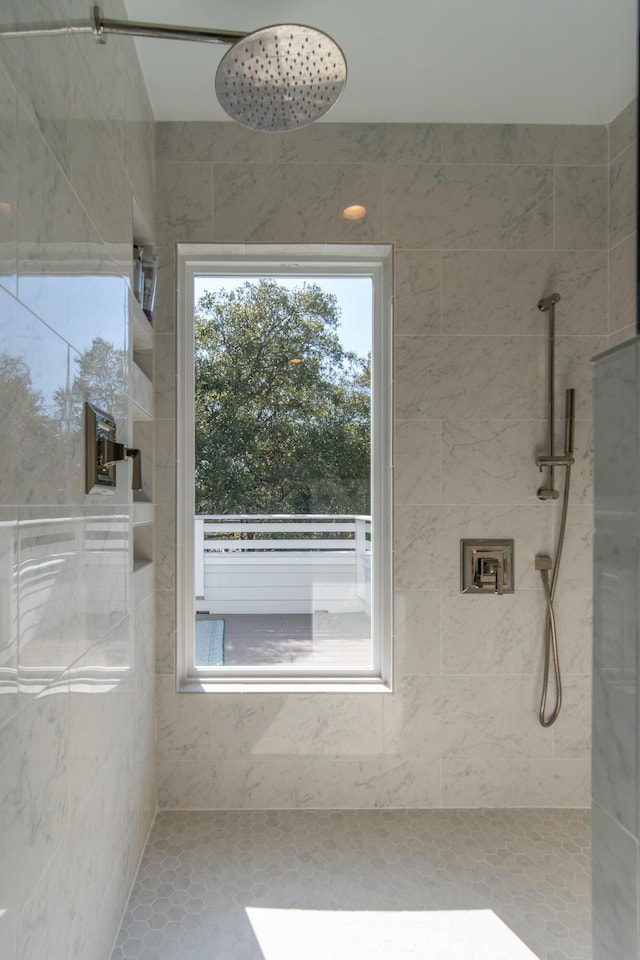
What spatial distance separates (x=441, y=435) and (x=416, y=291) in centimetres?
55

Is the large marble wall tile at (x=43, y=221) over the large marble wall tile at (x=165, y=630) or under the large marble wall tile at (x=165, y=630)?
over

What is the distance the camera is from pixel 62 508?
3.81ft

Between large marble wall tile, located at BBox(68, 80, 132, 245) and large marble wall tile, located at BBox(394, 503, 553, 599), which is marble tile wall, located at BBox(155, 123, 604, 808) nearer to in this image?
large marble wall tile, located at BBox(394, 503, 553, 599)

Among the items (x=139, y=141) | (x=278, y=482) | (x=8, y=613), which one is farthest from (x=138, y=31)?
(x=278, y=482)

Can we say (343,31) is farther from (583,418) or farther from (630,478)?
(630,478)

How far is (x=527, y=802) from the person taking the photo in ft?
7.38

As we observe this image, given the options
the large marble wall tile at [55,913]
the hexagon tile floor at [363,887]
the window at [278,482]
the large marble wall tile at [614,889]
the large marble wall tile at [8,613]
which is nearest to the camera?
the large marble wall tile at [614,889]

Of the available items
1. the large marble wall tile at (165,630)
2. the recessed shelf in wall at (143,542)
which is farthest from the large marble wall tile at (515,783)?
the recessed shelf in wall at (143,542)

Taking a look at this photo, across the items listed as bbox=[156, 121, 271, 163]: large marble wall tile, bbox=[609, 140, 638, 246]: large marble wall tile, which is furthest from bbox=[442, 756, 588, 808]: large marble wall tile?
bbox=[156, 121, 271, 163]: large marble wall tile

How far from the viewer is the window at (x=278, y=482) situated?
7.73 feet

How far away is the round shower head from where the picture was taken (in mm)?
1215

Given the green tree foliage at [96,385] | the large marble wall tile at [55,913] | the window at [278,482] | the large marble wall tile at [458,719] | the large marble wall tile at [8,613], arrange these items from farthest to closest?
1. the window at [278,482]
2. the large marble wall tile at [458,719]
3. the green tree foliage at [96,385]
4. the large marble wall tile at [55,913]
5. the large marble wall tile at [8,613]

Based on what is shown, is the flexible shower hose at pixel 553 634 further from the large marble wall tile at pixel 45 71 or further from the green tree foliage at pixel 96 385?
the large marble wall tile at pixel 45 71

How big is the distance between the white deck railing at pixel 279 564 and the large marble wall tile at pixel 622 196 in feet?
4.74
